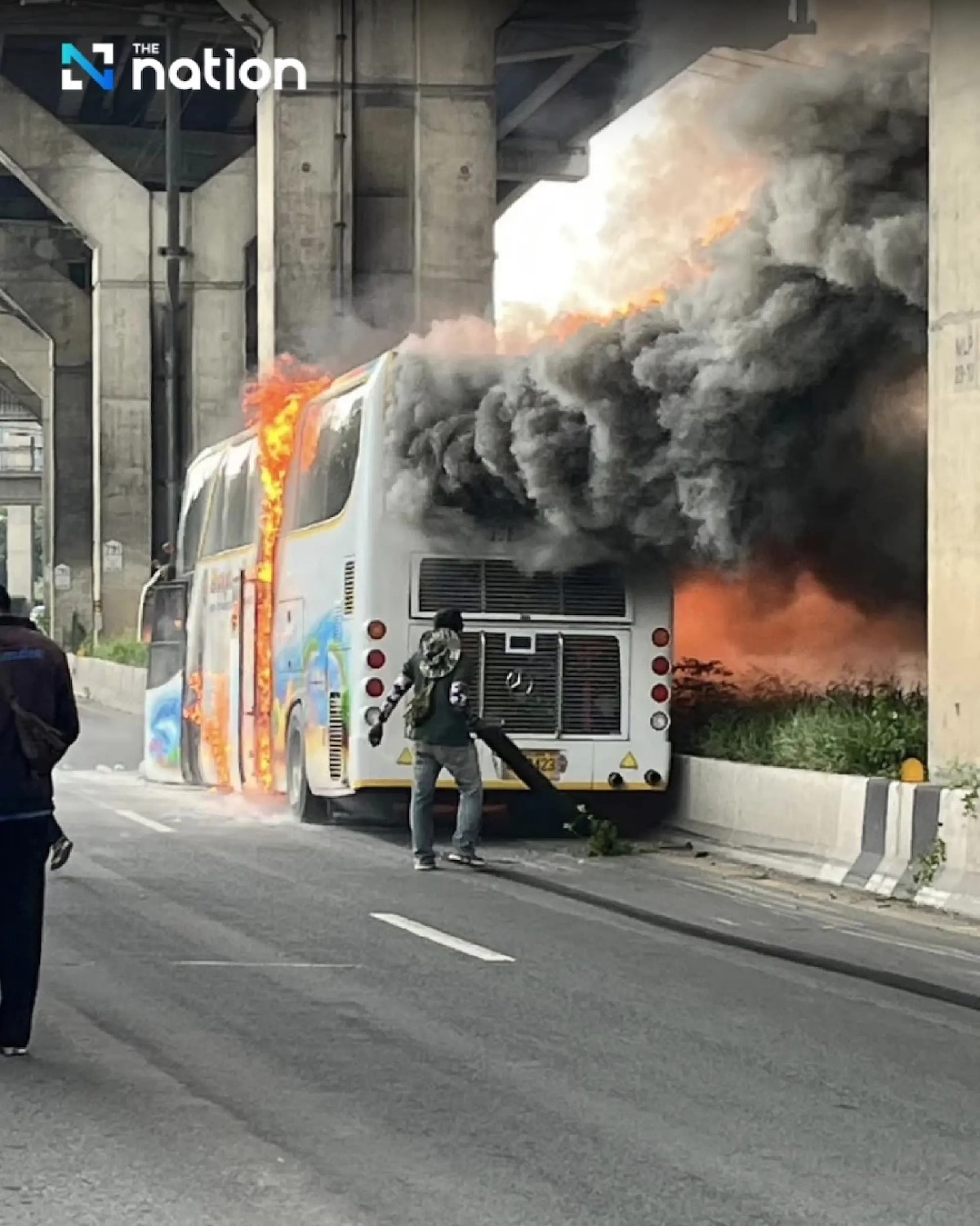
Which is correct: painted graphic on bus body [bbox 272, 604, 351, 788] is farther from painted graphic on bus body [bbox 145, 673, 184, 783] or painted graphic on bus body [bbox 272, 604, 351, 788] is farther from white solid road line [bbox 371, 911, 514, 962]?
white solid road line [bbox 371, 911, 514, 962]

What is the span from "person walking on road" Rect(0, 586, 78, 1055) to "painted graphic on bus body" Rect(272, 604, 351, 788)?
912cm

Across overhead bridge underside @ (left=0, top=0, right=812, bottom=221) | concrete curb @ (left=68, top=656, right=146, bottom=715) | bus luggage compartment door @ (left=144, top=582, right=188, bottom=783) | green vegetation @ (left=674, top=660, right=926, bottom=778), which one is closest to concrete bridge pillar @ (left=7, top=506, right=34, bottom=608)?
overhead bridge underside @ (left=0, top=0, right=812, bottom=221)

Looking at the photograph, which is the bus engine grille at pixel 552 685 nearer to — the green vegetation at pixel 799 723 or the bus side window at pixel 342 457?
the green vegetation at pixel 799 723

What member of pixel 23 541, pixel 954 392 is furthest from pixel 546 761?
pixel 23 541

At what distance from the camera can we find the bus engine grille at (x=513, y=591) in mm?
17781

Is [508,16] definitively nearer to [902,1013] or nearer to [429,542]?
[429,542]

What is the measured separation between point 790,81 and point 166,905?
8144 mm

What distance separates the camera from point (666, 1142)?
7129 mm

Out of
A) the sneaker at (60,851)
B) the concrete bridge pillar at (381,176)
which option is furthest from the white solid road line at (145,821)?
the sneaker at (60,851)

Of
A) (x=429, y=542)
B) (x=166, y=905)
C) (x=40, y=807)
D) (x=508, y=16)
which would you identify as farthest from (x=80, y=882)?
(x=508, y=16)

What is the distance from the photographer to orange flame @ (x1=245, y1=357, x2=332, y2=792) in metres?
20.6

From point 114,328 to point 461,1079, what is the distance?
137 ft

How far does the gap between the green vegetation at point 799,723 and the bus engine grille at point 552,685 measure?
3.22 ft

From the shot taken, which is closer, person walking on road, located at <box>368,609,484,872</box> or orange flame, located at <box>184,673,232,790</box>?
person walking on road, located at <box>368,609,484,872</box>
